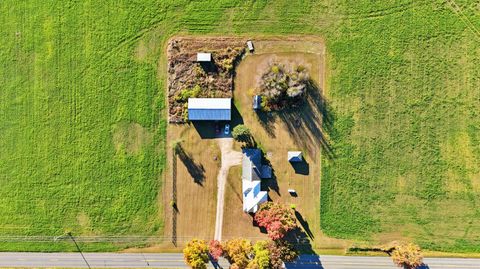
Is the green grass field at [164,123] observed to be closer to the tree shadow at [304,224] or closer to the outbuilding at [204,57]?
the tree shadow at [304,224]

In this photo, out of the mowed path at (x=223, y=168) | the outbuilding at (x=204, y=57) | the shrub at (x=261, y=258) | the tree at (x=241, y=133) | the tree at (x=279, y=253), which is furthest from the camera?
the mowed path at (x=223, y=168)

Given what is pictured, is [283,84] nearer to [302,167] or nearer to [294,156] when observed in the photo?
[294,156]

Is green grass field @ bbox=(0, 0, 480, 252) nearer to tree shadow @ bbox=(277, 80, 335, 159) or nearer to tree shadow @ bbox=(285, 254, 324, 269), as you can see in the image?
tree shadow @ bbox=(277, 80, 335, 159)

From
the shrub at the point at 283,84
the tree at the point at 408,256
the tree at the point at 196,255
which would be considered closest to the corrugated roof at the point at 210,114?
the shrub at the point at 283,84

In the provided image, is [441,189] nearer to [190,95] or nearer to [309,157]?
[309,157]

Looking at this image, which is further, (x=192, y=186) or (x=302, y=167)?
(x=192, y=186)

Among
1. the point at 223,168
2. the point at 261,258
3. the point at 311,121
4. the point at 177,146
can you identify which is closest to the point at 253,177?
the point at 223,168

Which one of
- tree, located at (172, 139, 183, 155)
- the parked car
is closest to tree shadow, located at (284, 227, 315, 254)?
the parked car
